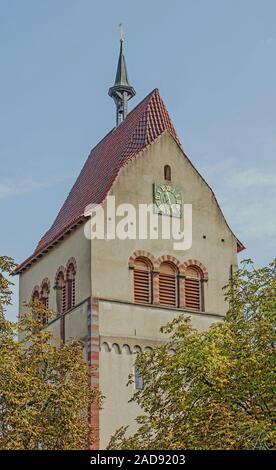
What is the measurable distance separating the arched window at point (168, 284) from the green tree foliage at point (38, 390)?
11.0m

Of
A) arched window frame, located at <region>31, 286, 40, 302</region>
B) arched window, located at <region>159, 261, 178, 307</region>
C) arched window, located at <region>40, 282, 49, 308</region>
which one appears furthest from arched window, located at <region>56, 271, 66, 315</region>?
arched window, located at <region>159, 261, 178, 307</region>

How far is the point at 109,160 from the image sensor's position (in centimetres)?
4247

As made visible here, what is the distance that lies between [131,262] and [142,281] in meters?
0.84

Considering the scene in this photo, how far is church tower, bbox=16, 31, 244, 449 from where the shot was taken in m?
36.7

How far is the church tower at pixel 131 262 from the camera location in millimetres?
36688

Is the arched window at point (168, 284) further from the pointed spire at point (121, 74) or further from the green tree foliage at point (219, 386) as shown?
the green tree foliage at point (219, 386)

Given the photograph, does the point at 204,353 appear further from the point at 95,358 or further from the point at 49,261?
the point at 49,261

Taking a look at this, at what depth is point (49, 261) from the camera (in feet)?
140

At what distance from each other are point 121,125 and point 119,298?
32.4ft

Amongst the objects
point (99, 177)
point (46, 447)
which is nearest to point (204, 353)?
point (46, 447)

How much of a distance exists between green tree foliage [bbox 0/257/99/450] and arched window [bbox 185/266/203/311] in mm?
11812

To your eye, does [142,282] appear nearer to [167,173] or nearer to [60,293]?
[60,293]

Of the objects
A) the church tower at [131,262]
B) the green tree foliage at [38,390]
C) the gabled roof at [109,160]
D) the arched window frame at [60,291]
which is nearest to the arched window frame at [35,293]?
the church tower at [131,262]

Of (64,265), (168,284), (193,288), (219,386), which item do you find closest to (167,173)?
(168,284)
